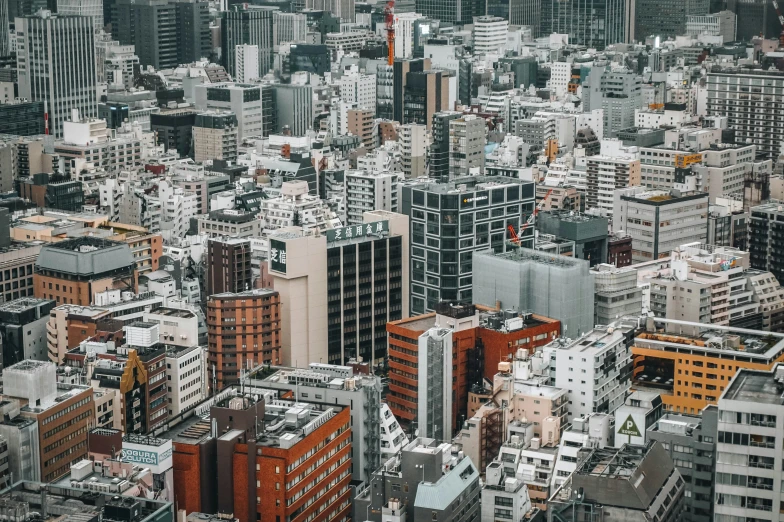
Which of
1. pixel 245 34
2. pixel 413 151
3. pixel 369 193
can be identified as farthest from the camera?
pixel 245 34

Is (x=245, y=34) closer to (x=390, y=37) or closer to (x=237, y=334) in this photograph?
(x=390, y=37)

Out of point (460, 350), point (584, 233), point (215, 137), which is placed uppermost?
point (215, 137)

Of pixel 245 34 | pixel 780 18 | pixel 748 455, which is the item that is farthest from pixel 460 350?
pixel 245 34

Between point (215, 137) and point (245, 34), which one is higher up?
point (245, 34)

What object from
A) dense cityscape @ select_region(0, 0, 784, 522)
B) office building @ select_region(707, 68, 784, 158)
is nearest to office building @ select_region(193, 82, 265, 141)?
dense cityscape @ select_region(0, 0, 784, 522)

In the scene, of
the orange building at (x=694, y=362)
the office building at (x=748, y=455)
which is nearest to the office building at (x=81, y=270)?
the orange building at (x=694, y=362)

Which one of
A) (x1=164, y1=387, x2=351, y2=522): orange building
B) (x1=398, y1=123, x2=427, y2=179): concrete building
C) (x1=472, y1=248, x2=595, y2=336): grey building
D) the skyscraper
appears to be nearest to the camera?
(x1=164, y1=387, x2=351, y2=522): orange building

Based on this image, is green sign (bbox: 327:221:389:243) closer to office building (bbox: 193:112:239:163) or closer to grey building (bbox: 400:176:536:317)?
grey building (bbox: 400:176:536:317)
